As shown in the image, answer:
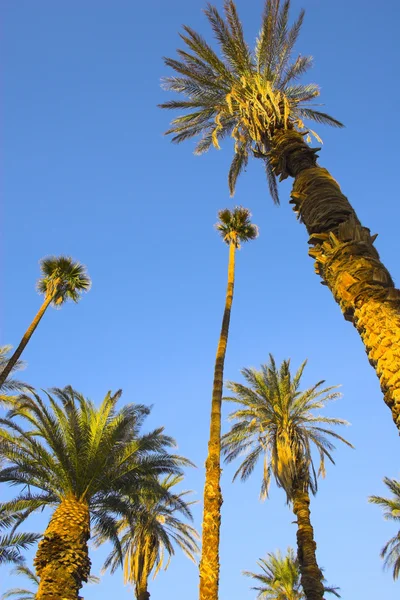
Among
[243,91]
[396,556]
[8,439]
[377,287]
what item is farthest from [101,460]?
[396,556]

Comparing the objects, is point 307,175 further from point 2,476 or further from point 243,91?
point 2,476

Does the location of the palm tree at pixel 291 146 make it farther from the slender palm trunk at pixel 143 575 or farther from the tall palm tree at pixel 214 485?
the slender palm trunk at pixel 143 575

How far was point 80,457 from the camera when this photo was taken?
1555 cm

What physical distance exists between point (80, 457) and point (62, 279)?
9.93 metres

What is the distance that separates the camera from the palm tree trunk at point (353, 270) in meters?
4.81

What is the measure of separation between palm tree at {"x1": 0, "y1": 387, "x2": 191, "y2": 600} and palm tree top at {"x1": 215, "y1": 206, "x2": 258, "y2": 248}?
939 cm

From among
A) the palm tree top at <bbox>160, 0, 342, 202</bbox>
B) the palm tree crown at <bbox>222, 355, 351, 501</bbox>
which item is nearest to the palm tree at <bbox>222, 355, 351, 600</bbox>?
the palm tree crown at <bbox>222, 355, 351, 501</bbox>

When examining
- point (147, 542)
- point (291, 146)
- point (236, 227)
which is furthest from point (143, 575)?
point (291, 146)

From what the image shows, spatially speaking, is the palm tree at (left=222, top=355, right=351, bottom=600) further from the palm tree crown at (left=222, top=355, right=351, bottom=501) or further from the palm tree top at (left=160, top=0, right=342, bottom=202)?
the palm tree top at (left=160, top=0, right=342, bottom=202)

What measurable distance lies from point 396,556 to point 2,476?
25.2 meters

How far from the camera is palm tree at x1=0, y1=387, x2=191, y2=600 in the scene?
13953mm

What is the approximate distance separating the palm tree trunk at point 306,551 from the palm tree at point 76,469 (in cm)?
512

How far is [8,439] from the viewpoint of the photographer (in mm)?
15562

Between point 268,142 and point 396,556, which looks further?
point 396,556
